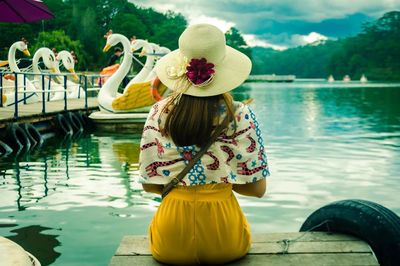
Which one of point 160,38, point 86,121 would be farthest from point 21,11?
point 160,38

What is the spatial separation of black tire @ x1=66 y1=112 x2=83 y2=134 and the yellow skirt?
13132 millimetres

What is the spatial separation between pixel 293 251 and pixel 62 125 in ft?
41.4

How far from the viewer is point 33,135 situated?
12.9 meters

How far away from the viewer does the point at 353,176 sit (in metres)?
9.19

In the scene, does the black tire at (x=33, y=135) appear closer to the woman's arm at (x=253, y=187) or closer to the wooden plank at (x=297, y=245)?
the wooden plank at (x=297, y=245)

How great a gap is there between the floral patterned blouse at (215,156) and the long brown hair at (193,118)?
0.04 meters

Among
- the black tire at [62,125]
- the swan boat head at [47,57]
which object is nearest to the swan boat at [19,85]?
the swan boat head at [47,57]

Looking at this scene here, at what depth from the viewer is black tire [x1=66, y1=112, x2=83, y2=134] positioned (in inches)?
621

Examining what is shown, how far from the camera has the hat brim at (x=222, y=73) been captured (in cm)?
280

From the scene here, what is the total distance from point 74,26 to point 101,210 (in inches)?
2909

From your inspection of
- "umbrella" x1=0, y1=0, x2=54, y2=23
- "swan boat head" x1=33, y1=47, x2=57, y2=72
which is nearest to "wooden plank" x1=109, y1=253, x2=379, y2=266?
"umbrella" x1=0, y1=0, x2=54, y2=23

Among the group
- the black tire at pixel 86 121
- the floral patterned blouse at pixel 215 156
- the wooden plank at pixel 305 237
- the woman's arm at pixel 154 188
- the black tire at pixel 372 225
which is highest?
the floral patterned blouse at pixel 215 156

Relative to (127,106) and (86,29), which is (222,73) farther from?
(86,29)

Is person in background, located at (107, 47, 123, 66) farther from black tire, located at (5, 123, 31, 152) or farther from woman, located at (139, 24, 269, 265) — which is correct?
woman, located at (139, 24, 269, 265)
